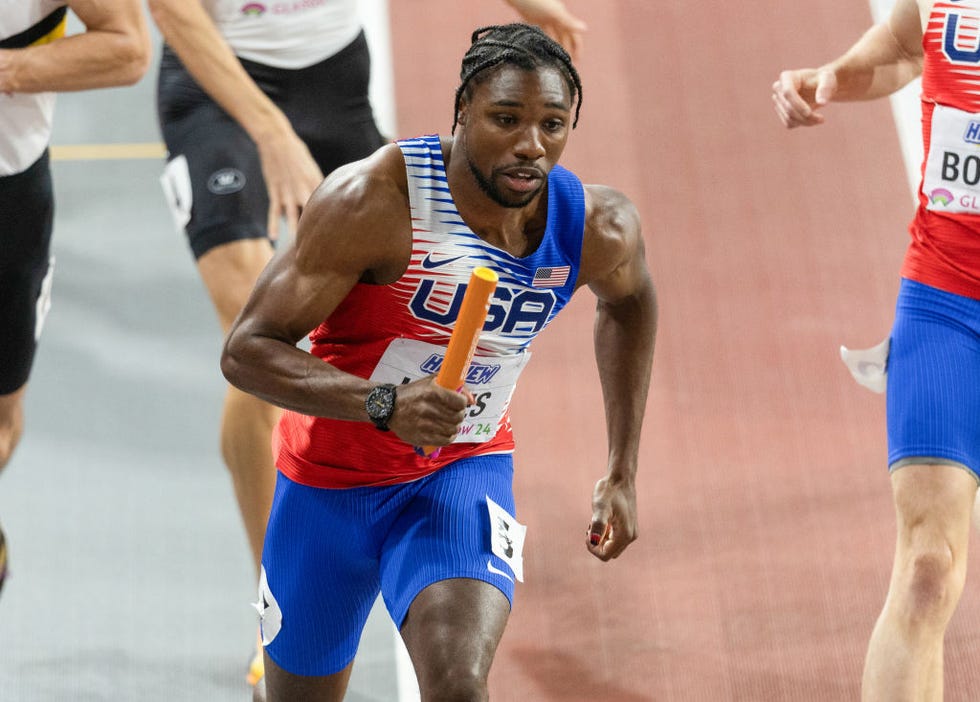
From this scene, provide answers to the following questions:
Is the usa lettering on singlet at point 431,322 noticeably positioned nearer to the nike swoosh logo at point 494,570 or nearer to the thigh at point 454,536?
the thigh at point 454,536

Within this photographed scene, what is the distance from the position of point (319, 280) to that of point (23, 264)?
64.1 inches

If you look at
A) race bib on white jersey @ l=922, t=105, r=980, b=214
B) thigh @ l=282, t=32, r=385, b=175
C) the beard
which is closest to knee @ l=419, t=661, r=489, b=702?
the beard

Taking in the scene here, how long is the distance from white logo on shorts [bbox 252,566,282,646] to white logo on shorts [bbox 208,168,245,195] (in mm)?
1400

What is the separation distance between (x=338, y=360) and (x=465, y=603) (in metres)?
0.55

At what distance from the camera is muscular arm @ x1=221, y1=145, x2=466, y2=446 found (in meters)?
2.65

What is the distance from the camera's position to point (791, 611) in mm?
4270

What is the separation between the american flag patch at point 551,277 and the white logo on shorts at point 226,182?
1543 mm

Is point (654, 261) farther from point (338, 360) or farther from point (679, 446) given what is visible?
point (338, 360)

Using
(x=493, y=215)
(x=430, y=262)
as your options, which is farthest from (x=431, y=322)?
(x=493, y=215)

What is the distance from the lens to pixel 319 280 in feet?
8.89

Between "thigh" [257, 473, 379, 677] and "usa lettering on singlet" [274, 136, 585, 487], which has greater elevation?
"usa lettering on singlet" [274, 136, 585, 487]

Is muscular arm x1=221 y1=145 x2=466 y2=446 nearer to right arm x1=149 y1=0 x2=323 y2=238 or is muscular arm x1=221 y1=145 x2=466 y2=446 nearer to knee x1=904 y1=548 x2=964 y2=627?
right arm x1=149 y1=0 x2=323 y2=238

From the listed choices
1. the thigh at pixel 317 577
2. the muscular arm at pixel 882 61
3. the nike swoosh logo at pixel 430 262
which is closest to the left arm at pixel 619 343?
the nike swoosh logo at pixel 430 262

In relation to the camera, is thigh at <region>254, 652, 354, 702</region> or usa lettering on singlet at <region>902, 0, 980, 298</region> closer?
thigh at <region>254, 652, 354, 702</region>
